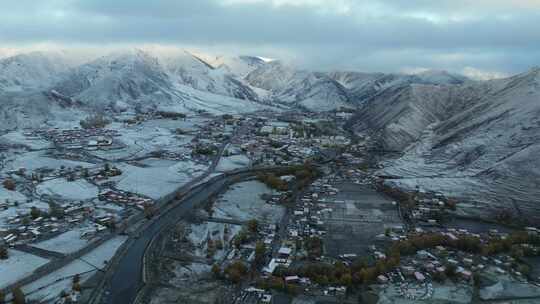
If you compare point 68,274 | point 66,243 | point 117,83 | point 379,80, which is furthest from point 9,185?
point 379,80

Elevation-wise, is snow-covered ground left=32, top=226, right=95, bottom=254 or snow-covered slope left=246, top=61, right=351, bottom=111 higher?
snow-covered slope left=246, top=61, right=351, bottom=111

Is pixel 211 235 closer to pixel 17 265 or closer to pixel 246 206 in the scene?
pixel 246 206

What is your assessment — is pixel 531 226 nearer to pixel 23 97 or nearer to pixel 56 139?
pixel 56 139

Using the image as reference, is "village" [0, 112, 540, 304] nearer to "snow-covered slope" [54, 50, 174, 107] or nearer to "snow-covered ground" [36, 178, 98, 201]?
"snow-covered ground" [36, 178, 98, 201]

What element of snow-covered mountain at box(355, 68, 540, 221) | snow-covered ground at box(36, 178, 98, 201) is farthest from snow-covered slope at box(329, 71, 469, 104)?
snow-covered ground at box(36, 178, 98, 201)

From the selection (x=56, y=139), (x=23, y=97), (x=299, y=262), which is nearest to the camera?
(x=299, y=262)

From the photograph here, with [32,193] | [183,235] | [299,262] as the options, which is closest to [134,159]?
[32,193]

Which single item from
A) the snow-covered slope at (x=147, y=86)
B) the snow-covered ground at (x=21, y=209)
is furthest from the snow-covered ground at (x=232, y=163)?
the snow-covered slope at (x=147, y=86)
